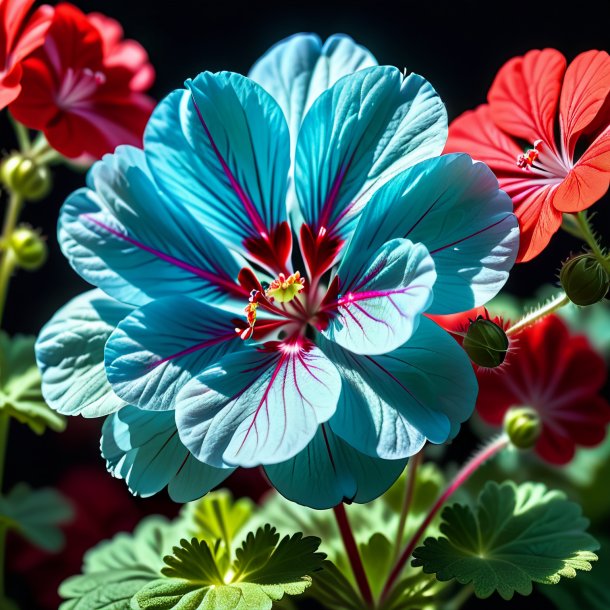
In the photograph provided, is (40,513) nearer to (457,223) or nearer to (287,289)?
(287,289)

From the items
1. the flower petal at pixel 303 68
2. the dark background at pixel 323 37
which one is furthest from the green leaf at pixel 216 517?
the dark background at pixel 323 37

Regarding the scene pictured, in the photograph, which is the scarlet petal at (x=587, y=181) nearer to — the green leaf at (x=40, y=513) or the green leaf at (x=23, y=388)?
the green leaf at (x=23, y=388)

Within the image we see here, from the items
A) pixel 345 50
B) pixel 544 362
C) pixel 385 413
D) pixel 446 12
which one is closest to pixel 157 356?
pixel 385 413

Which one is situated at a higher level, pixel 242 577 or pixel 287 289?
pixel 287 289

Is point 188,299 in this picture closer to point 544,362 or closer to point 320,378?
point 320,378

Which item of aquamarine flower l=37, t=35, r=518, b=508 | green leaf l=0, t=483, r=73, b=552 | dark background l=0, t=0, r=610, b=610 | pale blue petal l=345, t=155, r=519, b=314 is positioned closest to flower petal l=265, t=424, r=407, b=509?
aquamarine flower l=37, t=35, r=518, b=508

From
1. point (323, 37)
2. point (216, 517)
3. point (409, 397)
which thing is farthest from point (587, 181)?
point (323, 37)
